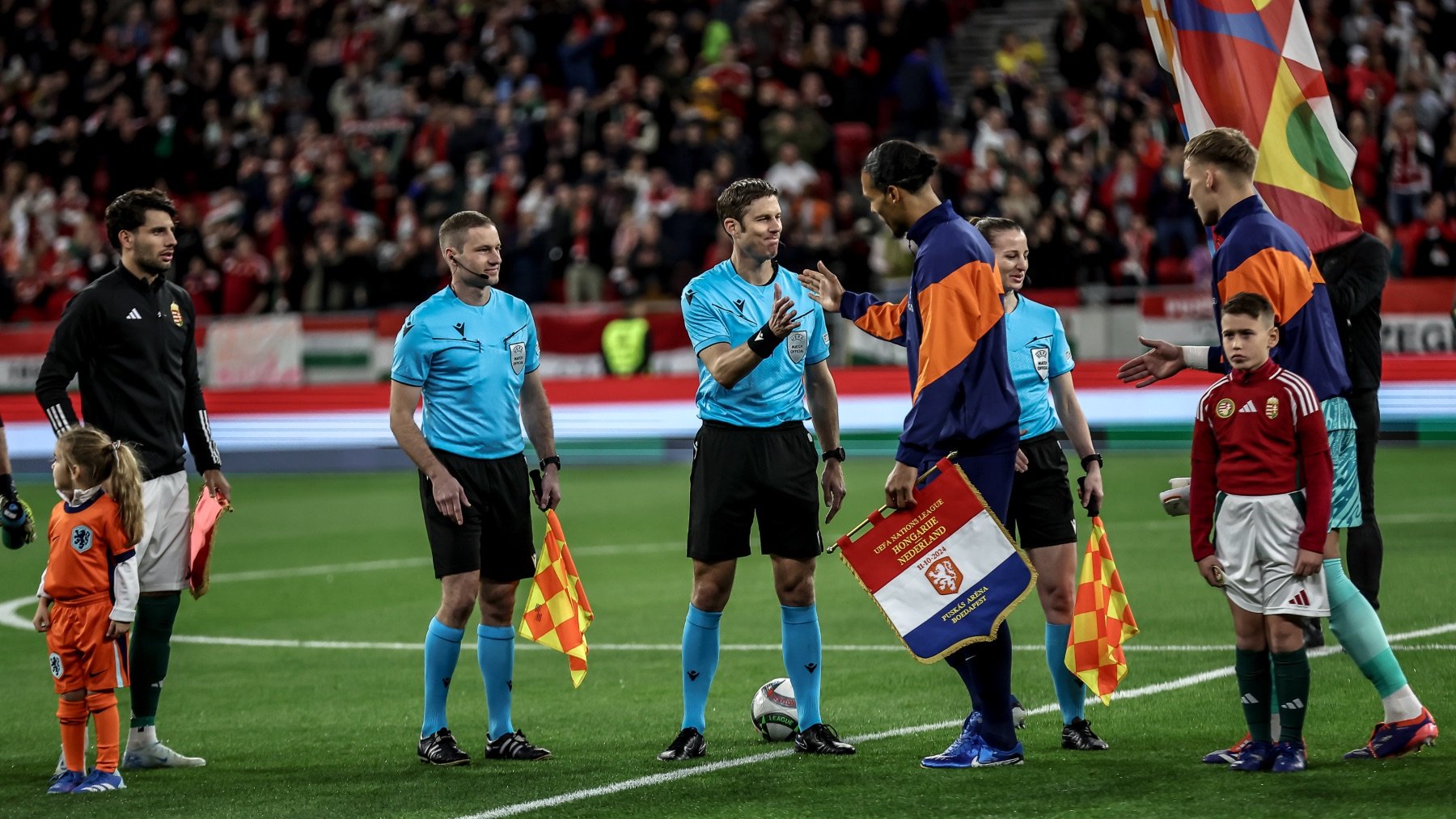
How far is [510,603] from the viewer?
7781mm

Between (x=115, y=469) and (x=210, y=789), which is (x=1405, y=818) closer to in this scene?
(x=210, y=789)

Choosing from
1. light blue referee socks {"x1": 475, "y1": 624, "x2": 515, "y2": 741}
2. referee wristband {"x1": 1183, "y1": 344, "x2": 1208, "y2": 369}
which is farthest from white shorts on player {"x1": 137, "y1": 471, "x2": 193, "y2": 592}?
referee wristband {"x1": 1183, "y1": 344, "x2": 1208, "y2": 369}

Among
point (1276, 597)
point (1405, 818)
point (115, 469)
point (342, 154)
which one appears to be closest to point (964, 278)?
point (1276, 597)

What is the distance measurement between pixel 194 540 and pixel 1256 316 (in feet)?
14.3

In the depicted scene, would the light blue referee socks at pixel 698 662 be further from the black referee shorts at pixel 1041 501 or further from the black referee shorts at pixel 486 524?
the black referee shorts at pixel 1041 501

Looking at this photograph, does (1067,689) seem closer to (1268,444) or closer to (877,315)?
(1268,444)

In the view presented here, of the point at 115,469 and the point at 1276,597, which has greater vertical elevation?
the point at 115,469

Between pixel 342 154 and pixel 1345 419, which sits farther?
pixel 342 154

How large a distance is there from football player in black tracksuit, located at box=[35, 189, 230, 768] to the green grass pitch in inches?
20.1

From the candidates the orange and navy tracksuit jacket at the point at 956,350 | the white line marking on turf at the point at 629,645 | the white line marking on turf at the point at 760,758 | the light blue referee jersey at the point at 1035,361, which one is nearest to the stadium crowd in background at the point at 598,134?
the white line marking on turf at the point at 629,645

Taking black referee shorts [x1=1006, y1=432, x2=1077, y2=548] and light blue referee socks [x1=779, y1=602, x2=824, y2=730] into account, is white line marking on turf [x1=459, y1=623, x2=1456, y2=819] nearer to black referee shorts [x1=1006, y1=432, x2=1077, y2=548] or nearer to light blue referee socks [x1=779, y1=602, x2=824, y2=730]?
light blue referee socks [x1=779, y1=602, x2=824, y2=730]

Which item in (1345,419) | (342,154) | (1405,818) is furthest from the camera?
(342,154)

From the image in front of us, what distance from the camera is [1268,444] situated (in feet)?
20.9

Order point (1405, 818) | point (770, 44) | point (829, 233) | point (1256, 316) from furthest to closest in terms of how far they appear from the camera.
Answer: point (770, 44)
point (829, 233)
point (1256, 316)
point (1405, 818)
